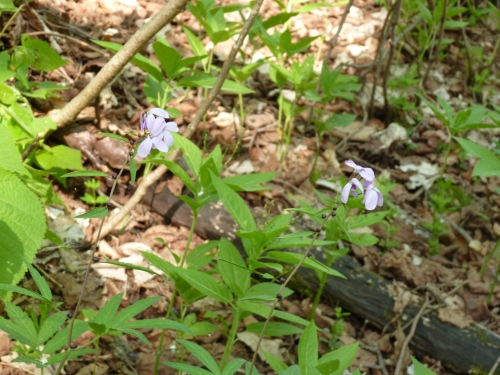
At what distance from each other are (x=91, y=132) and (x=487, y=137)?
337 centimetres

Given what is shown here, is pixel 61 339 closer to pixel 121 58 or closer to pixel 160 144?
pixel 160 144

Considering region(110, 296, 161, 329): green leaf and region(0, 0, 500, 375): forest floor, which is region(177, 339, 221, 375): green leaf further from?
region(0, 0, 500, 375): forest floor

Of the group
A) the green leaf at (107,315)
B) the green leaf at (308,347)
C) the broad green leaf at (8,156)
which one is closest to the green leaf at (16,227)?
the broad green leaf at (8,156)

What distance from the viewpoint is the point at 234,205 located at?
6.53ft

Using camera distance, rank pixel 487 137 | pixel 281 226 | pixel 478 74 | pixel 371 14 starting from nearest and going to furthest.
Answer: pixel 281 226 → pixel 487 137 → pixel 478 74 → pixel 371 14

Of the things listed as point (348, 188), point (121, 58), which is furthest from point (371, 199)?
point (121, 58)

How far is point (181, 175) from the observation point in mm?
2217

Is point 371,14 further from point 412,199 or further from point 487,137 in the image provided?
point 412,199

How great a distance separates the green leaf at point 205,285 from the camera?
6.16 ft

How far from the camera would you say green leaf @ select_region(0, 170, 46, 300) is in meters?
1.87

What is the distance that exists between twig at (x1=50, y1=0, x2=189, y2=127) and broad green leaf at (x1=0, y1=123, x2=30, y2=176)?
0.77 m

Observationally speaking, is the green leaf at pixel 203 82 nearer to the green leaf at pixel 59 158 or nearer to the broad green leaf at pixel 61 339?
the green leaf at pixel 59 158

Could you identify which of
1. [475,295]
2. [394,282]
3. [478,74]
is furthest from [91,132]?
[478,74]

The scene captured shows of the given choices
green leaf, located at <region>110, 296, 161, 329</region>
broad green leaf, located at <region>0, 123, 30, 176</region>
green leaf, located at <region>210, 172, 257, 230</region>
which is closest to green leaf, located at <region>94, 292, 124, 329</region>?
green leaf, located at <region>110, 296, 161, 329</region>
